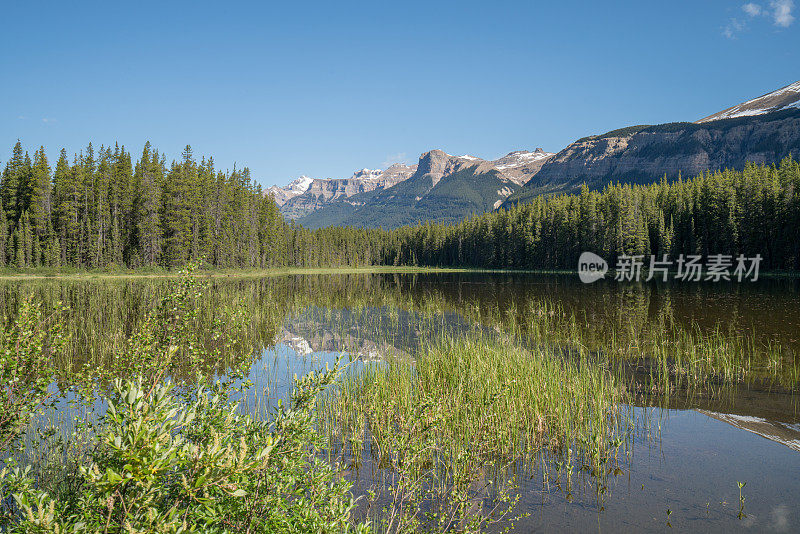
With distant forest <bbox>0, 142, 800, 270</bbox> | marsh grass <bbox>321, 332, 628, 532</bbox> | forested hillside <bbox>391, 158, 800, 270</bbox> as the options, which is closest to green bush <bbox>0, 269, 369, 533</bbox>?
marsh grass <bbox>321, 332, 628, 532</bbox>

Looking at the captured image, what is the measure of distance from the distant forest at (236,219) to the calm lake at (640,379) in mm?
39805

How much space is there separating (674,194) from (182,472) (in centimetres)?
10657

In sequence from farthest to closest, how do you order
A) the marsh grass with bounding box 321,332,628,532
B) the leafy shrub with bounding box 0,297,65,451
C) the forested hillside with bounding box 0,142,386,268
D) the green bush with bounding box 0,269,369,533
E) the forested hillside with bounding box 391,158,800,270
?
the forested hillside with bounding box 391,158,800,270 → the forested hillside with bounding box 0,142,386,268 → the marsh grass with bounding box 321,332,628,532 → the leafy shrub with bounding box 0,297,65,451 → the green bush with bounding box 0,269,369,533

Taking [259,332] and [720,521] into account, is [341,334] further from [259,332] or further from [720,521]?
[720,521]

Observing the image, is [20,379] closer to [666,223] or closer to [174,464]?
[174,464]

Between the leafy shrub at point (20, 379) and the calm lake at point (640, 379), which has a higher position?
the leafy shrub at point (20, 379)

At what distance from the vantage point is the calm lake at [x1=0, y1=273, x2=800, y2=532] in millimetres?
6492

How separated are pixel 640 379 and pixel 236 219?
8283 cm

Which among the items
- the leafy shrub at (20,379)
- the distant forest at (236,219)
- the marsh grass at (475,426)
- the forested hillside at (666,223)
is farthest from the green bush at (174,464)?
the forested hillside at (666,223)

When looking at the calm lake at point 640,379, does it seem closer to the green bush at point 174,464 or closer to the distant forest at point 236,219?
the green bush at point 174,464

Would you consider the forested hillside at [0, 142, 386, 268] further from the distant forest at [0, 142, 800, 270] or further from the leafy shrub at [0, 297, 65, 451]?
the leafy shrub at [0, 297, 65, 451]

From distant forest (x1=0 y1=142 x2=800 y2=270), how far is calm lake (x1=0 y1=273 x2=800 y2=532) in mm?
39805

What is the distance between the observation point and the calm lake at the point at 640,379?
6492mm

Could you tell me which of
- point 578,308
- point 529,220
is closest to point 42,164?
point 578,308
